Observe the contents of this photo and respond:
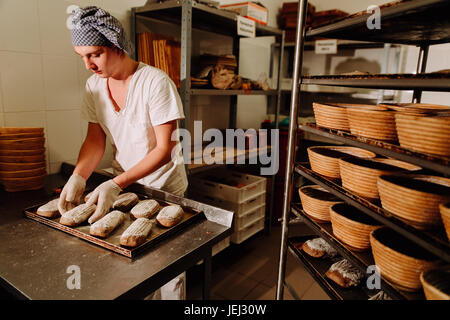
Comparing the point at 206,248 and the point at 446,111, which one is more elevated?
the point at 446,111

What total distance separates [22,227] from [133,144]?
676mm

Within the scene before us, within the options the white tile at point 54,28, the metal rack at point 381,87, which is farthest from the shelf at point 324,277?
the white tile at point 54,28

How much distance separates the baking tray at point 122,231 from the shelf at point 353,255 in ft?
1.83

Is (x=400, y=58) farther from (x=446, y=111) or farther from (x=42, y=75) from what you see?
Answer: (x=42, y=75)

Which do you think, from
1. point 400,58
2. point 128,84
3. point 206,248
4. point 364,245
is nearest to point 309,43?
point 400,58

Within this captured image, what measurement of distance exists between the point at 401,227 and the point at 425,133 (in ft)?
1.01

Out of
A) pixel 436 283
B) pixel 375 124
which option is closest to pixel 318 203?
pixel 375 124

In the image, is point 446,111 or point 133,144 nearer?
point 446,111

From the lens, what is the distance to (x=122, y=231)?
3.95ft

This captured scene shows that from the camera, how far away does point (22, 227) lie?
4.02ft

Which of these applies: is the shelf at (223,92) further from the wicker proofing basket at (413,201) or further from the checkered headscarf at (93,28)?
the wicker proofing basket at (413,201)

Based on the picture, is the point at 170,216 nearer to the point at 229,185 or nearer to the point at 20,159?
the point at 20,159
